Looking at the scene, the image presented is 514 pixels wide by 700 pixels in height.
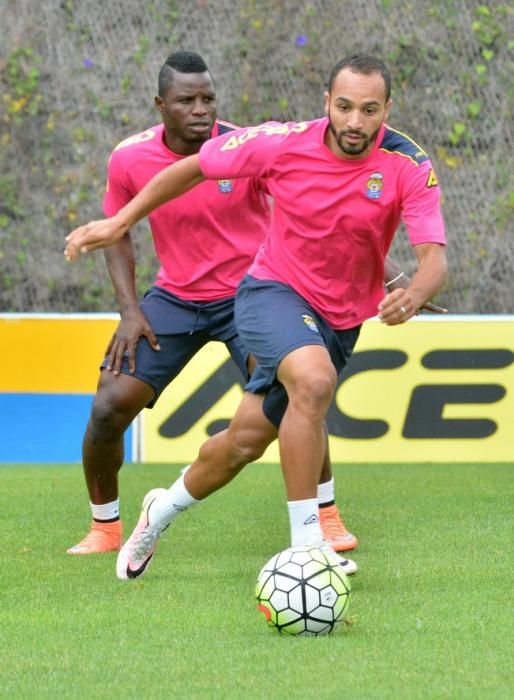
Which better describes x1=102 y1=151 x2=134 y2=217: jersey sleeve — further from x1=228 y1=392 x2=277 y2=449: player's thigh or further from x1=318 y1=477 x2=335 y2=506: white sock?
x1=318 y1=477 x2=335 y2=506: white sock

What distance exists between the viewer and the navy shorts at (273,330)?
5.65 m

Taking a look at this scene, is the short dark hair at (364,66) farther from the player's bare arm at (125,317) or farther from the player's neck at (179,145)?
the player's bare arm at (125,317)

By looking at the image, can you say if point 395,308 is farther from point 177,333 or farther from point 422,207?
point 177,333

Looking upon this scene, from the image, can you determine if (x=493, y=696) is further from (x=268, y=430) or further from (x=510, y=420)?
(x=510, y=420)

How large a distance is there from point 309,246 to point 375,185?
0.39 metres

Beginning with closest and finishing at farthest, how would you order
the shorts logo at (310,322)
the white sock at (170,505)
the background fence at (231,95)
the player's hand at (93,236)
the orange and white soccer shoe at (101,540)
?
the player's hand at (93,236)
the shorts logo at (310,322)
the white sock at (170,505)
the orange and white soccer shoe at (101,540)
the background fence at (231,95)

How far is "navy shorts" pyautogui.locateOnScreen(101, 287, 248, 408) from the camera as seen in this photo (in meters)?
6.80

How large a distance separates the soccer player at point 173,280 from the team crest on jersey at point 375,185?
1.21m

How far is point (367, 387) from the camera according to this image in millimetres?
10453

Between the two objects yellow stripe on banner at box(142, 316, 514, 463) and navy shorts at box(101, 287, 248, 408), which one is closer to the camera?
navy shorts at box(101, 287, 248, 408)

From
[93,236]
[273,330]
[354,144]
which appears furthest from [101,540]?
[354,144]

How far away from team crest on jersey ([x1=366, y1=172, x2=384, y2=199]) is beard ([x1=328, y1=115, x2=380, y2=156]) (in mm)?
114

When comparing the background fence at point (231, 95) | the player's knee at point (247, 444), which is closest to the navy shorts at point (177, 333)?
the player's knee at point (247, 444)

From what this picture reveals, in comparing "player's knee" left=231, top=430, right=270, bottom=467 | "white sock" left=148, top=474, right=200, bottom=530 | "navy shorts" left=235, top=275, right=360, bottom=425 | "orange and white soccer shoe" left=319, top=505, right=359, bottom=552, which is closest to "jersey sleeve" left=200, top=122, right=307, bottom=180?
"navy shorts" left=235, top=275, right=360, bottom=425
